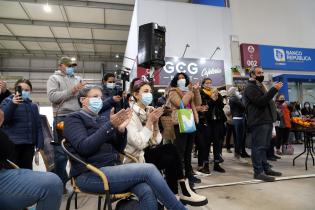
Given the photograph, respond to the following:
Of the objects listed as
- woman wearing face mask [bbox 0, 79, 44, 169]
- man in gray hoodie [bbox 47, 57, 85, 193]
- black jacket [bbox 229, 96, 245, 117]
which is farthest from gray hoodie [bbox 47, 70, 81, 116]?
black jacket [bbox 229, 96, 245, 117]

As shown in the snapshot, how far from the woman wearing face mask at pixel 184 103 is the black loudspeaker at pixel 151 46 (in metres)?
0.94

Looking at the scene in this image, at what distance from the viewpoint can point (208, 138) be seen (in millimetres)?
3312

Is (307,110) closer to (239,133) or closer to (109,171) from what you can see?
(239,133)

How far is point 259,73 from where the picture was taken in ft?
10.1

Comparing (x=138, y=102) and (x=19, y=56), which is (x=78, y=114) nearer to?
(x=138, y=102)

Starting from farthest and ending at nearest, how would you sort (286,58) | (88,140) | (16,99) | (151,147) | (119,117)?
(286,58)
(16,99)
(151,147)
(119,117)
(88,140)

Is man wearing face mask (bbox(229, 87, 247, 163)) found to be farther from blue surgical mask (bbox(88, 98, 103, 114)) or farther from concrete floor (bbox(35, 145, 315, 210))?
blue surgical mask (bbox(88, 98, 103, 114))

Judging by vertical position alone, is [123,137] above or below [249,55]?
below

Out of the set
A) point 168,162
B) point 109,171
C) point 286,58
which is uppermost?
point 286,58

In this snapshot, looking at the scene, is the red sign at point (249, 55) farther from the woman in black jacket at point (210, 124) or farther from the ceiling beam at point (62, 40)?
the ceiling beam at point (62, 40)

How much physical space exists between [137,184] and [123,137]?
42 cm

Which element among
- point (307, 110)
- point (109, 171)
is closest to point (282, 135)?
point (307, 110)

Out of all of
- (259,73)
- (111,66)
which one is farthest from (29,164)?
(111,66)

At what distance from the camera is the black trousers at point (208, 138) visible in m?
3.19
